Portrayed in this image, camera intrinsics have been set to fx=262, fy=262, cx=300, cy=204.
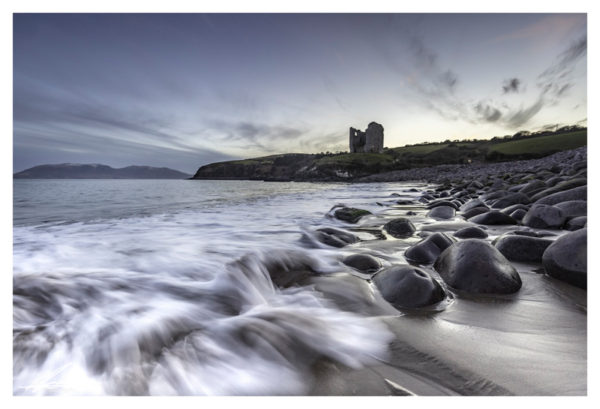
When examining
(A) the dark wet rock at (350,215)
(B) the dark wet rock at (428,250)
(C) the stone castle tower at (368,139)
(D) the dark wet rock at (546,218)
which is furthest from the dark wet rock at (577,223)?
(C) the stone castle tower at (368,139)

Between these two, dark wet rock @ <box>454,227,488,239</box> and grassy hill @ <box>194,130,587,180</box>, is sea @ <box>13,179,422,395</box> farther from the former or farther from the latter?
grassy hill @ <box>194,130,587,180</box>

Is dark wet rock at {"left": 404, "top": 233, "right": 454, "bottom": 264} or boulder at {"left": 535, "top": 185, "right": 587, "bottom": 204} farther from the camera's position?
boulder at {"left": 535, "top": 185, "right": 587, "bottom": 204}

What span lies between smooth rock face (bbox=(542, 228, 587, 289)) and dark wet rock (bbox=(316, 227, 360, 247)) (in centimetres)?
244

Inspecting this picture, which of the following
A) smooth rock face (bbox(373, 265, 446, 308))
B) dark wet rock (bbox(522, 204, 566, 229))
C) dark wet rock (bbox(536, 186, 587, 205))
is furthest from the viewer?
dark wet rock (bbox(536, 186, 587, 205))

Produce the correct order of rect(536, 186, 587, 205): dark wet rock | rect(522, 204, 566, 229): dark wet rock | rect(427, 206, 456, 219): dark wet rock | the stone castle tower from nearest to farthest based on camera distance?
rect(522, 204, 566, 229): dark wet rock, rect(536, 186, 587, 205): dark wet rock, rect(427, 206, 456, 219): dark wet rock, the stone castle tower

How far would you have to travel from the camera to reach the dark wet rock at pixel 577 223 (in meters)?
3.82

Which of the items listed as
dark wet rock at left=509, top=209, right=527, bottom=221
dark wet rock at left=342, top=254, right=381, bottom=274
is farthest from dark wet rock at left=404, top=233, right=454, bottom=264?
dark wet rock at left=509, top=209, right=527, bottom=221

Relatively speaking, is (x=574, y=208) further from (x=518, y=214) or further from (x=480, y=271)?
(x=480, y=271)

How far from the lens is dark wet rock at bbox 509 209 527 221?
4.97 metres

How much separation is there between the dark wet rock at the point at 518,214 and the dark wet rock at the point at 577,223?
90 cm

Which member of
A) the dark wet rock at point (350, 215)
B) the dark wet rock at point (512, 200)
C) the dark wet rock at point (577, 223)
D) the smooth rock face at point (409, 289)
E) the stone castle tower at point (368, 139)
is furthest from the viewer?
the stone castle tower at point (368, 139)

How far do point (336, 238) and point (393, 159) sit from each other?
78112 mm

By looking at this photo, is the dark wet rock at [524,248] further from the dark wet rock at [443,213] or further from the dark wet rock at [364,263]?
the dark wet rock at [443,213]

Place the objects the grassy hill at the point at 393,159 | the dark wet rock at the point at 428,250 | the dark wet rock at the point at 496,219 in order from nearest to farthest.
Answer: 1. the dark wet rock at the point at 428,250
2. the dark wet rock at the point at 496,219
3. the grassy hill at the point at 393,159
